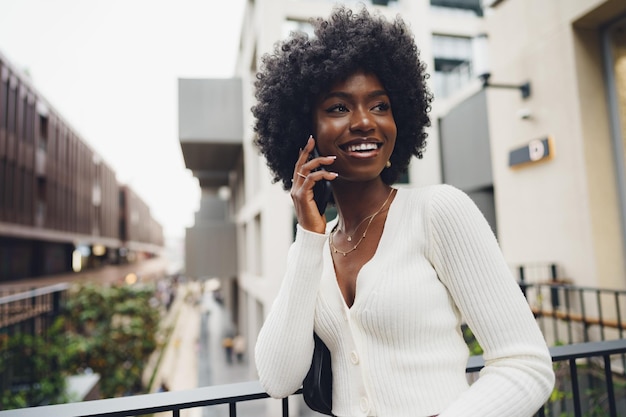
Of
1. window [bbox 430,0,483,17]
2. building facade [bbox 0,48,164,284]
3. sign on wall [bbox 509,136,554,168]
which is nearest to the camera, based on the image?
sign on wall [bbox 509,136,554,168]

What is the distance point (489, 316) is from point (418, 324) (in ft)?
0.55

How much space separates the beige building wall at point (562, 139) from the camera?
564 centimetres

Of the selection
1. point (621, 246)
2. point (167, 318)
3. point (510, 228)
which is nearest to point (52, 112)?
point (167, 318)

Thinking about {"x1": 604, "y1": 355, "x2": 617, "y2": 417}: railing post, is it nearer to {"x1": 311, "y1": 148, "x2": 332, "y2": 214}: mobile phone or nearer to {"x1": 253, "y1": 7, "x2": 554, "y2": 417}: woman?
{"x1": 253, "y1": 7, "x2": 554, "y2": 417}: woman

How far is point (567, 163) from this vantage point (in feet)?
19.7

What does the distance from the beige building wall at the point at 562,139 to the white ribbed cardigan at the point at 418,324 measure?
5.70 m

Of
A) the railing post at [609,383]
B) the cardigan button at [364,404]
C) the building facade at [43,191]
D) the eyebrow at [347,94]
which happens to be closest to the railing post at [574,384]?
the railing post at [609,383]

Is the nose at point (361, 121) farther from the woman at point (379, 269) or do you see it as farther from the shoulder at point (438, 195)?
the shoulder at point (438, 195)

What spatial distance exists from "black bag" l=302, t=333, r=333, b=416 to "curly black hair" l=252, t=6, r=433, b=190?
27.2 inches

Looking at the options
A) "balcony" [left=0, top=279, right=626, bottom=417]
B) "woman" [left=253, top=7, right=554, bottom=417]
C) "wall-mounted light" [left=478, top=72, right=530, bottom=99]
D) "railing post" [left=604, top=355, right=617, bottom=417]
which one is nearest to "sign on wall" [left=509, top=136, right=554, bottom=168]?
"wall-mounted light" [left=478, top=72, right=530, bottom=99]

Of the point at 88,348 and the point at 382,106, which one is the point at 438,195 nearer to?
the point at 382,106

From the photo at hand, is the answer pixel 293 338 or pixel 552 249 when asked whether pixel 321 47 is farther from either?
pixel 552 249

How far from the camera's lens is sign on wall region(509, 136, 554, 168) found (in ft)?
20.6

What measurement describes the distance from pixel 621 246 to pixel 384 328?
6.14 meters
